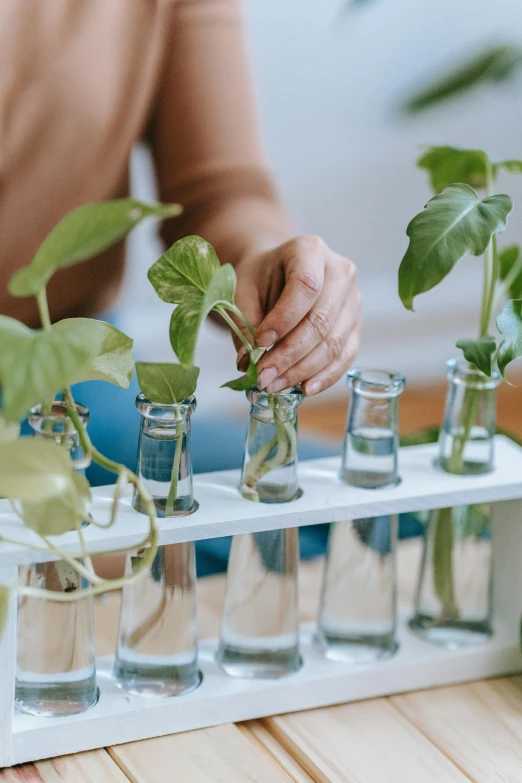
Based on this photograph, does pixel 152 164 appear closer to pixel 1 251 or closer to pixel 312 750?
pixel 1 251

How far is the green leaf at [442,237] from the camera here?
53 cm

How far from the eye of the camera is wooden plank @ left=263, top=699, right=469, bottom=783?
0.59 meters

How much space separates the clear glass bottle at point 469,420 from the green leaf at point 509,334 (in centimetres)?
9

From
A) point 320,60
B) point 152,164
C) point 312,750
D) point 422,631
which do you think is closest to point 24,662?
point 312,750

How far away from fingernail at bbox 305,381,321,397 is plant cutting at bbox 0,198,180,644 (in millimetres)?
150

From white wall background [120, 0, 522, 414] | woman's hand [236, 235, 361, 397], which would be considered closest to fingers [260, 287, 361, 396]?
woman's hand [236, 235, 361, 397]

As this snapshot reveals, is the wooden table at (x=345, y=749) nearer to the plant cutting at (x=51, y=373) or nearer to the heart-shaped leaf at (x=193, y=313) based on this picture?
the plant cutting at (x=51, y=373)

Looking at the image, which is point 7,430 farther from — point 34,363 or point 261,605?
point 261,605

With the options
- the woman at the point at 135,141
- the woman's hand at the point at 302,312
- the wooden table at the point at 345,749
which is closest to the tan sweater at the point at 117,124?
the woman at the point at 135,141

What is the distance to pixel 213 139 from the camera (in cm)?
84

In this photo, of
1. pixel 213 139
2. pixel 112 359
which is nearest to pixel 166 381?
pixel 112 359

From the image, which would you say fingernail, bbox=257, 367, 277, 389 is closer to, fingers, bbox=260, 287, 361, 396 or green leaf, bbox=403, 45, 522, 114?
fingers, bbox=260, 287, 361, 396

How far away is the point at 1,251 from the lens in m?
0.76

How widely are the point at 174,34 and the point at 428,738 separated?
1.85ft
